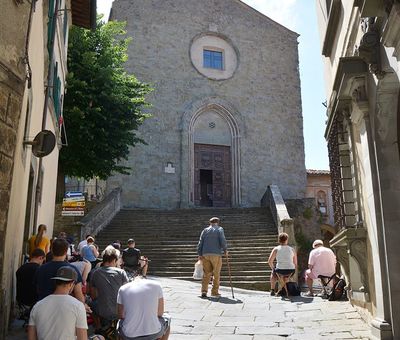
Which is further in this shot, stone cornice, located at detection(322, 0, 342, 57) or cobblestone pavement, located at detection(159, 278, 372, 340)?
stone cornice, located at detection(322, 0, 342, 57)

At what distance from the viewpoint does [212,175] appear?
2431 centimetres

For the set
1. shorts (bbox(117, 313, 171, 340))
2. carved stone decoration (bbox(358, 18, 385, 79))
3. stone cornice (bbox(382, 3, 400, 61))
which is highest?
carved stone decoration (bbox(358, 18, 385, 79))

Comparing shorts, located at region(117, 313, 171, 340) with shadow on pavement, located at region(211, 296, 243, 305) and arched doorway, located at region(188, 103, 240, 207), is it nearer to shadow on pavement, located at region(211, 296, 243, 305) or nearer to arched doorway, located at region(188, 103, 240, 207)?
shadow on pavement, located at region(211, 296, 243, 305)

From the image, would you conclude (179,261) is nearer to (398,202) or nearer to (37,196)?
(37,196)

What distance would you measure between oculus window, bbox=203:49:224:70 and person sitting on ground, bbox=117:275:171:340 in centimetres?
2182

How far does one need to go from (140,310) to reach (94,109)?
1245 cm

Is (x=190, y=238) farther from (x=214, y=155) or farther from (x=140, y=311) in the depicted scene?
(x=140, y=311)

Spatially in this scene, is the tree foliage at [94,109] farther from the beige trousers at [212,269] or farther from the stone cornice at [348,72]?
the stone cornice at [348,72]

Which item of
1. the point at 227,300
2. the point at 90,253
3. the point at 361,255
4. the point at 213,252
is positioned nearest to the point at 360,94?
the point at 361,255

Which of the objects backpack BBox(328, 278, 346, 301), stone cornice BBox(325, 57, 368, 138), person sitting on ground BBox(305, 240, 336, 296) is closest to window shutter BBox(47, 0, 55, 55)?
stone cornice BBox(325, 57, 368, 138)

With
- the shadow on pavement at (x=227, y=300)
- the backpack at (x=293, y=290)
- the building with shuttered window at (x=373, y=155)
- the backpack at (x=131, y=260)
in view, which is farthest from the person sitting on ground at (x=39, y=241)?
the backpack at (x=293, y=290)

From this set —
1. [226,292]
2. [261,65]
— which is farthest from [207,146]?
[226,292]

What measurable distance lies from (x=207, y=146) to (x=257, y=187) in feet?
11.3

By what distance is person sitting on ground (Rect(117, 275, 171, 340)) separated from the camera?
14.2 feet
